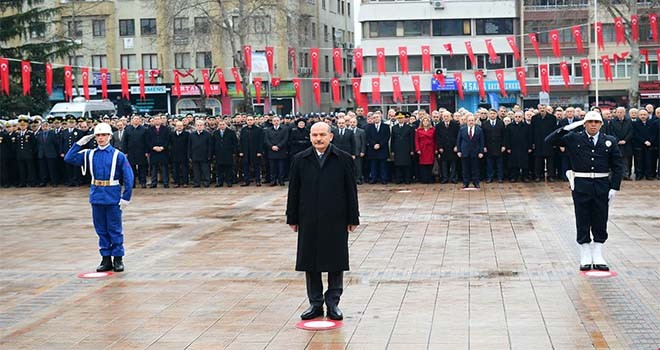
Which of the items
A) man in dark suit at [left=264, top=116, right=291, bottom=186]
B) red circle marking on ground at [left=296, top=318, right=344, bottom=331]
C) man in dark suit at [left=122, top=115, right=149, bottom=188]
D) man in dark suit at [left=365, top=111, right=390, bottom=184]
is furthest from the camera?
man in dark suit at [left=122, top=115, right=149, bottom=188]

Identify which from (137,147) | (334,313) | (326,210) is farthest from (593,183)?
(137,147)

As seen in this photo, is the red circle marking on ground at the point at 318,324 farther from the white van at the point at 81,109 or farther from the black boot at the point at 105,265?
the white van at the point at 81,109

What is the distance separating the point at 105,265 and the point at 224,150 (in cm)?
1330

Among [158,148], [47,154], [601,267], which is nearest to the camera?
[601,267]

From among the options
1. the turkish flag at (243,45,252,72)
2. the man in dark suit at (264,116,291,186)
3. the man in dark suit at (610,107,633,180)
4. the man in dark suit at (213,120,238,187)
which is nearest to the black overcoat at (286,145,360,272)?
the man in dark suit at (610,107,633,180)

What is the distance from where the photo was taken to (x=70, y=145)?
1093 inches

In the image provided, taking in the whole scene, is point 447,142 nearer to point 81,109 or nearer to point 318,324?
point 318,324

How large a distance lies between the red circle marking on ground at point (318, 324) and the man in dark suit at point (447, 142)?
15559 mm

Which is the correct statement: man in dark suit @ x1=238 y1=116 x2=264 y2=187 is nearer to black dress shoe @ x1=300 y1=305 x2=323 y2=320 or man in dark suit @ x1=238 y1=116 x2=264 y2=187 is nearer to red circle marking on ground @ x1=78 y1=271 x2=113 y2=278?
red circle marking on ground @ x1=78 y1=271 x2=113 y2=278

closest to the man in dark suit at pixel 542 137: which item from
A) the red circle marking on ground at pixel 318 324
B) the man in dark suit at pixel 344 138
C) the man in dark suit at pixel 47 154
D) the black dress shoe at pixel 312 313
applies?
the man in dark suit at pixel 344 138

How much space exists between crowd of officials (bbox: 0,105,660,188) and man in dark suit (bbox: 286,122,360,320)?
1453 cm

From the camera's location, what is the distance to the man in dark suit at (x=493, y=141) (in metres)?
25.0

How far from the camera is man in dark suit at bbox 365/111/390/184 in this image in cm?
2569

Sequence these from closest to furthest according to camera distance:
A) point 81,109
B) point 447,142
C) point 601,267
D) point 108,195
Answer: point 601,267 < point 108,195 < point 447,142 < point 81,109
